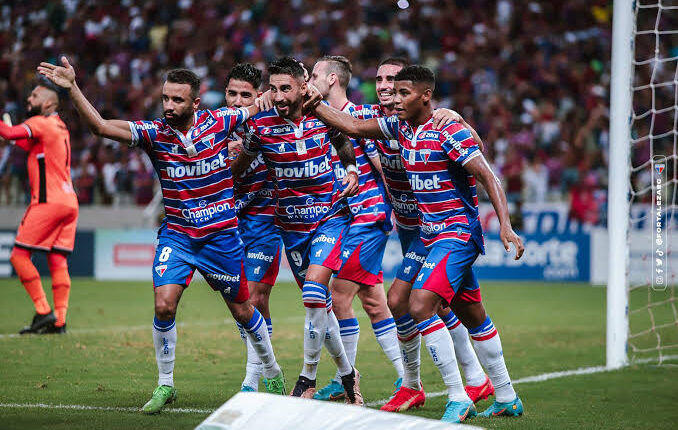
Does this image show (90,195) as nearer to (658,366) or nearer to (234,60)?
(234,60)

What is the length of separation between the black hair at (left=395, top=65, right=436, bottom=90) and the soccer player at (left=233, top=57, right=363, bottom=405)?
0.82 metres

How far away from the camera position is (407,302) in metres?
6.43

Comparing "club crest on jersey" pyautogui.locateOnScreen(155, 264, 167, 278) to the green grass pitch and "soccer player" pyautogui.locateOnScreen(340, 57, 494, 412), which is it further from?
"soccer player" pyautogui.locateOnScreen(340, 57, 494, 412)

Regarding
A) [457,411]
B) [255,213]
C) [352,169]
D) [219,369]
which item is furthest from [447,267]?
[219,369]

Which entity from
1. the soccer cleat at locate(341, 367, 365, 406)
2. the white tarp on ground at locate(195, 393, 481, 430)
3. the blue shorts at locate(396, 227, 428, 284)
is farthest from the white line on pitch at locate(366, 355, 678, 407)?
the white tarp on ground at locate(195, 393, 481, 430)

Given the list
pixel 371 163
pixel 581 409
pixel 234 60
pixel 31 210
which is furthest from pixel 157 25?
pixel 581 409

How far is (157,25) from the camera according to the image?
2411 centimetres

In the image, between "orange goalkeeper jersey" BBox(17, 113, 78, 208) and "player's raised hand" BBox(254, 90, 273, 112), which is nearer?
"player's raised hand" BBox(254, 90, 273, 112)

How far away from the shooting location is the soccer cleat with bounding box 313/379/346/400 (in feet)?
23.0

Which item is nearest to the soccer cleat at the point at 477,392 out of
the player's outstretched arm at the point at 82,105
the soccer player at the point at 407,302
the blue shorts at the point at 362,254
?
→ the soccer player at the point at 407,302

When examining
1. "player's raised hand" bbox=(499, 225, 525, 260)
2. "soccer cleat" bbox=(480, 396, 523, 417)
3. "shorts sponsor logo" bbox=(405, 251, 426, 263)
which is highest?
"player's raised hand" bbox=(499, 225, 525, 260)

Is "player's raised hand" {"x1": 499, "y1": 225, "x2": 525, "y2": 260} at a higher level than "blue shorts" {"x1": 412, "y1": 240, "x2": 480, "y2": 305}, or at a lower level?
higher

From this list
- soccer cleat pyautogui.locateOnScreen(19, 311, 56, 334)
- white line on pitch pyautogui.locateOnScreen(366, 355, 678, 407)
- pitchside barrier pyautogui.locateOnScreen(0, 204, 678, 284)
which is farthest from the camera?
pitchside barrier pyautogui.locateOnScreen(0, 204, 678, 284)

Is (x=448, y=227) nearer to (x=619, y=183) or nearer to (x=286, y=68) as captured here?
(x=286, y=68)
